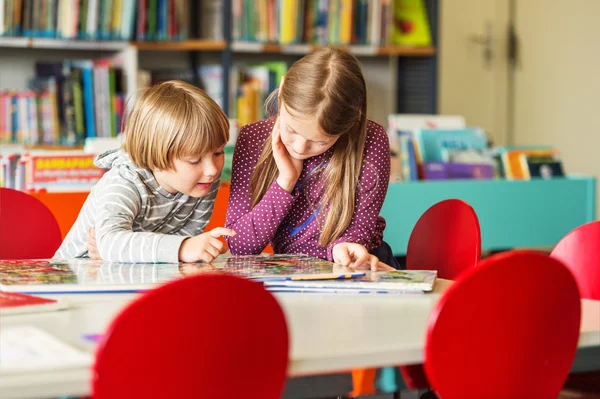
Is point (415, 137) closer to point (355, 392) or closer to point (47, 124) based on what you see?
point (47, 124)

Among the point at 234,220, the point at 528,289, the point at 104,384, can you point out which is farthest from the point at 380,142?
the point at 104,384

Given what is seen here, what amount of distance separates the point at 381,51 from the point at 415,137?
71cm

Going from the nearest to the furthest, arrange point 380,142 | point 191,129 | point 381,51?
1. point 191,129
2. point 380,142
3. point 381,51

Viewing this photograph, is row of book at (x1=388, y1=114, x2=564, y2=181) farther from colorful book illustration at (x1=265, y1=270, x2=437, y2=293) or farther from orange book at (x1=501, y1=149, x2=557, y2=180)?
colorful book illustration at (x1=265, y1=270, x2=437, y2=293)

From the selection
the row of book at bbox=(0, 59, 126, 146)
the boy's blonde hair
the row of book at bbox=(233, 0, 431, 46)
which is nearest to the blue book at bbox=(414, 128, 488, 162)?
the row of book at bbox=(233, 0, 431, 46)

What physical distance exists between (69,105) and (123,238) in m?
2.06

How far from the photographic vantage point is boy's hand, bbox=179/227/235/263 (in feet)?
5.11

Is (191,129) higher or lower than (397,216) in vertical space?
higher

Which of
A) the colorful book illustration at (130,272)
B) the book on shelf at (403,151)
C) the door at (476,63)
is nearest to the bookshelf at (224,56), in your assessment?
the book on shelf at (403,151)

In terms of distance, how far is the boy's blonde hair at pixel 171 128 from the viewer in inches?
69.2

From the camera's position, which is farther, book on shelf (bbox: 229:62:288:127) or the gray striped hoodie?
book on shelf (bbox: 229:62:288:127)

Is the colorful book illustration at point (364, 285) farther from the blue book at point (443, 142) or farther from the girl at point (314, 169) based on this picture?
the blue book at point (443, 142)

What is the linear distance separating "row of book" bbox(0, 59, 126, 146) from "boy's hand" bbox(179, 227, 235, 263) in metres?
2.08

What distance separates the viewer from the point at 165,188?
1829 millimetres
